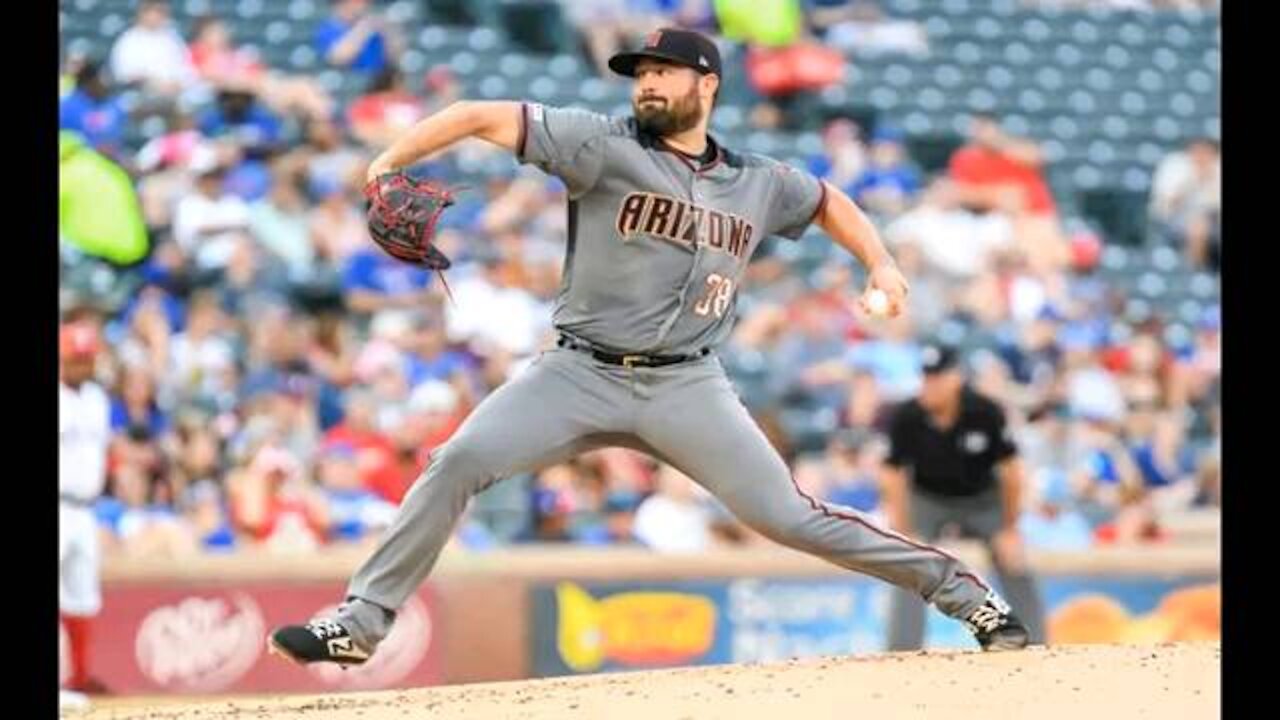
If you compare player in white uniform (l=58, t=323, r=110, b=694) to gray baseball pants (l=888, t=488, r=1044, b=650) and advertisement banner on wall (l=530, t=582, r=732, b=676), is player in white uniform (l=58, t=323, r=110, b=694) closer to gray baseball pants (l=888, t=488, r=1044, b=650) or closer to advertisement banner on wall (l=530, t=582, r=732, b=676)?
advertisement banner on wall (l=530, t=582, r=732, b=676)

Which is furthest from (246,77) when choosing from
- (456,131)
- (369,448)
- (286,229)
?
(456,131)

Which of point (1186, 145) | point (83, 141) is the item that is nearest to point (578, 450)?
point (83, 141)

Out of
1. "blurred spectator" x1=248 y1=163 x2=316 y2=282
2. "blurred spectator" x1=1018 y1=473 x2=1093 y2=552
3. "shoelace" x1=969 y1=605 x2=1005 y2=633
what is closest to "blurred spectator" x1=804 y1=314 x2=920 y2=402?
"blurred spectator" x1=1018 y1=473 x2=1093 y2=552

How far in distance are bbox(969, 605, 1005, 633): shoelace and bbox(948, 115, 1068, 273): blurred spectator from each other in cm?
824

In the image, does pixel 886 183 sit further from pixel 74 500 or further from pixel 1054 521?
pixel 74 500

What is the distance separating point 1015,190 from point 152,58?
5.64 m

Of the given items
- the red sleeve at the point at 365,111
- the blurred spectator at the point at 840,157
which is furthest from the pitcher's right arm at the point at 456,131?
the blurred spectator at the point at 840,157

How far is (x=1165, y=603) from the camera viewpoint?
1324cm

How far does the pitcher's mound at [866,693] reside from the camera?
22.7 feet

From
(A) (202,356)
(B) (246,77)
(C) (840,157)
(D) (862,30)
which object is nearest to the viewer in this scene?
(A) (202,356)

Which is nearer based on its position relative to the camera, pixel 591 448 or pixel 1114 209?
pixel 591 448

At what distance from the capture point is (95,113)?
1516 centimetres

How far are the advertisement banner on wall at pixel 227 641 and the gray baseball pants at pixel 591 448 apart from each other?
5.11 metres

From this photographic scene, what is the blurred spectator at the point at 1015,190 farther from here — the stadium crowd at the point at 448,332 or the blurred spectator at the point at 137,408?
the blurred spectator at the point at 137,408
